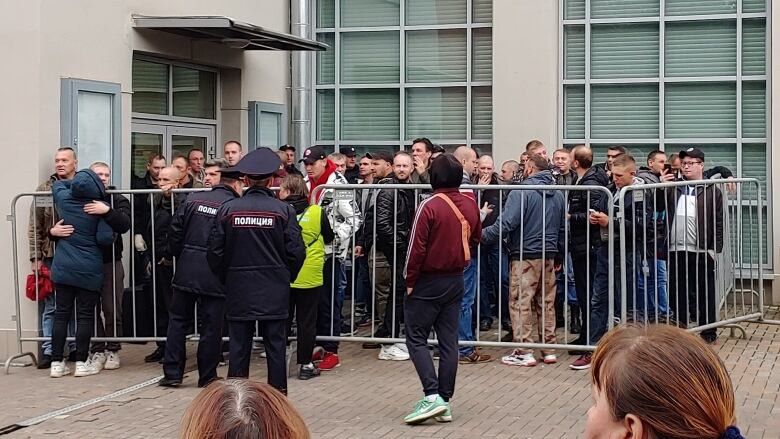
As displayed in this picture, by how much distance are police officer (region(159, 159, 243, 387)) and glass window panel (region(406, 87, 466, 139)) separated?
6.83 metres

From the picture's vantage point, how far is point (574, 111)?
1548cm

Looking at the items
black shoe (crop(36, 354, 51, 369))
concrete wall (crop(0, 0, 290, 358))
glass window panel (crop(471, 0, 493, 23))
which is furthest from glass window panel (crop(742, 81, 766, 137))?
black shoe (crop(36, 354, 51, 369))

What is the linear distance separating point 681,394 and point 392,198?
868 cm

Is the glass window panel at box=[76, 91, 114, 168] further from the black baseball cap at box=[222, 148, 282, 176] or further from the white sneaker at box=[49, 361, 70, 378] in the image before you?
the black baseball cap at box=[222, 148, 282, 176]

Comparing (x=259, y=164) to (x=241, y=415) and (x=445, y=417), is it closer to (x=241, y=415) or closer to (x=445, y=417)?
(x=445, y=417)

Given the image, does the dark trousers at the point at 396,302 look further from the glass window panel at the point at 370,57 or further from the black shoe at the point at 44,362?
the glass window panel at the point at 370,57

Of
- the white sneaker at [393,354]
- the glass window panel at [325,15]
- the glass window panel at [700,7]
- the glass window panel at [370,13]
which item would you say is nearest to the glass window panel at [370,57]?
the glass window panel at [370,13]

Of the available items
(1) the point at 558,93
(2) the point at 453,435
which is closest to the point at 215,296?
(2) the point at 453,435

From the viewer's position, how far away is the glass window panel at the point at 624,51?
15148mm

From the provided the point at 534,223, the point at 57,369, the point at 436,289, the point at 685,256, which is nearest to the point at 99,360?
the point at 57,369

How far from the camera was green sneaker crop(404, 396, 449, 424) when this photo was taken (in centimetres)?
816

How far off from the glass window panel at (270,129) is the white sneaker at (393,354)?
502 cm

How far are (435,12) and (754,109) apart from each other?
4.51 metres

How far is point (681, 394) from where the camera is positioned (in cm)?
210
